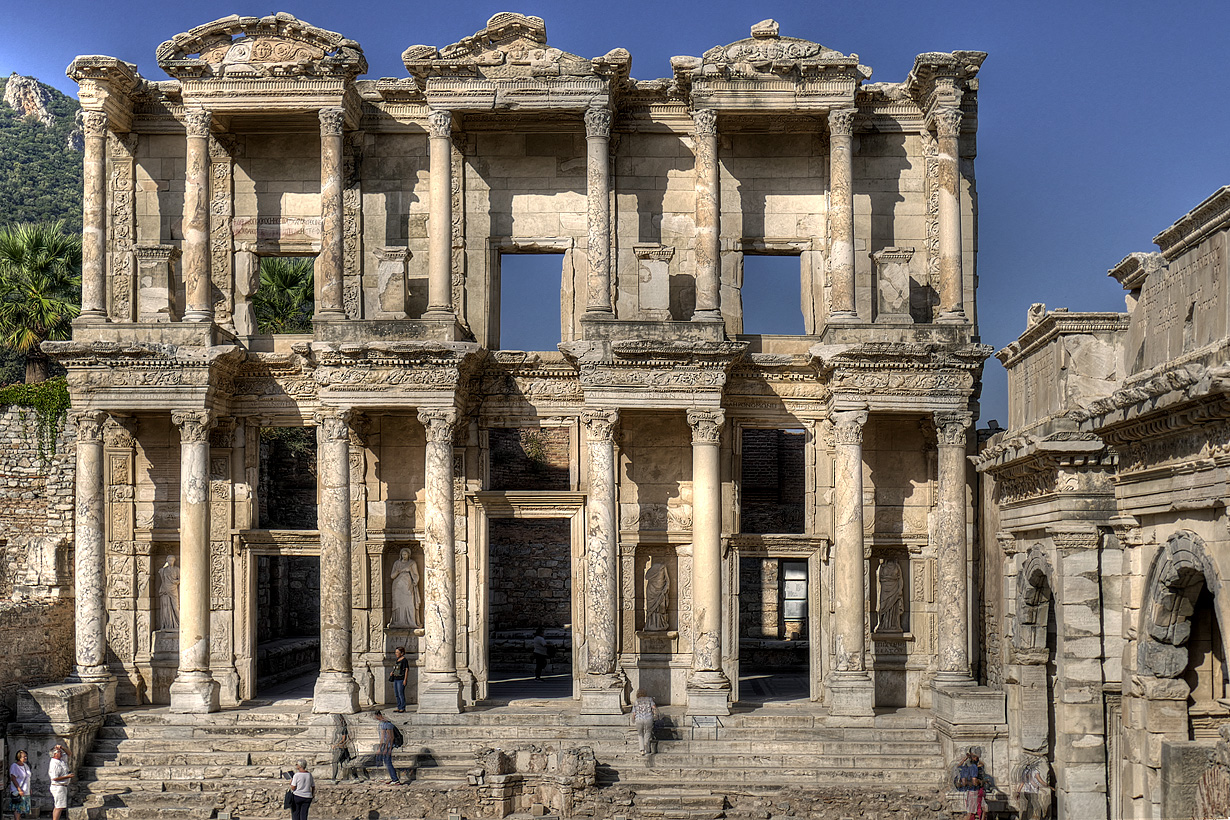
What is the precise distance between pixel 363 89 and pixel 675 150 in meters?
5.74

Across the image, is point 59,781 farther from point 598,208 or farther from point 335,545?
point 598,208

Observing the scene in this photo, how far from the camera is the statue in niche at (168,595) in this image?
23.4 m

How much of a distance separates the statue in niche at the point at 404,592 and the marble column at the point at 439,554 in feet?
4.82

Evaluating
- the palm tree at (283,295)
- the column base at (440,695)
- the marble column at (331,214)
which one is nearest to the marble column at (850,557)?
the column base at (440,695)

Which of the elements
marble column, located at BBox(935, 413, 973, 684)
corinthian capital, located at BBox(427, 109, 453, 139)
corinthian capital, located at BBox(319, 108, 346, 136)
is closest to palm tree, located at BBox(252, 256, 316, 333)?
corinthian capital, located at BBox(319, 108, 346, 136)

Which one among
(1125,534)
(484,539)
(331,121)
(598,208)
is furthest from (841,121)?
(1125,534)

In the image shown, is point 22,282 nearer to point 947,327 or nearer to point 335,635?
point 335,635

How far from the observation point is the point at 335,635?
21812 millimetres

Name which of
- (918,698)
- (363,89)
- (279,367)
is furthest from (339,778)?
(363,89)

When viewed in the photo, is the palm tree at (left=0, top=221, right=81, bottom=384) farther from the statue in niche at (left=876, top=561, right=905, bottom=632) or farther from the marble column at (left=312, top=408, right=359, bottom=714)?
the statue in niche at (left=876, top=561, right=905, bottom=632)

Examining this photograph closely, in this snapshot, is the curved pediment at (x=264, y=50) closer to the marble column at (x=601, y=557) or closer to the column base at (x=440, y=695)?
the marble column at (x=601, y=557)

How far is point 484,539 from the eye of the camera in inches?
915

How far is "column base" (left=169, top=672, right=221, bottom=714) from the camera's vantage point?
21781 millimetres

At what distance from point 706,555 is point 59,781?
10390 mm
